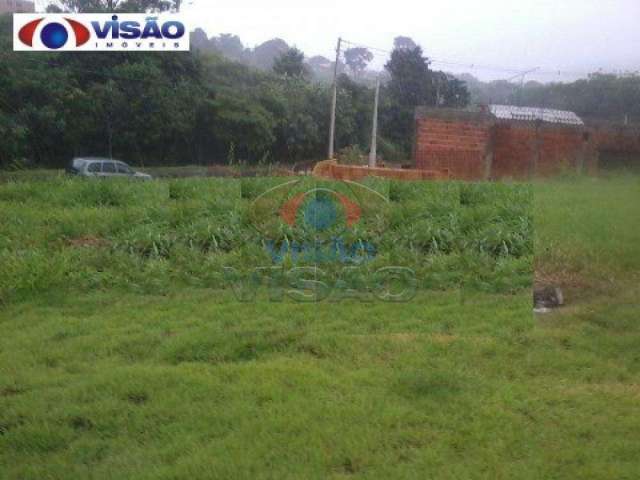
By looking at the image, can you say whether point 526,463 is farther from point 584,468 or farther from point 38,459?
point 38,459

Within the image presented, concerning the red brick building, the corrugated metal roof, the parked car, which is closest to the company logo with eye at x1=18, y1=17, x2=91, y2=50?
the parked car

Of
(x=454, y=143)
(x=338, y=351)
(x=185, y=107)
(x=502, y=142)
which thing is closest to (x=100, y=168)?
(x=185, y=107)

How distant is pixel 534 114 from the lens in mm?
3998

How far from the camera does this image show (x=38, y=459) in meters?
3.08

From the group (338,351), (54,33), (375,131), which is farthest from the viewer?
(375,131)

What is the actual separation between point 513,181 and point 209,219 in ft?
8.70

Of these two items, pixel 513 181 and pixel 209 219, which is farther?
pixel 209 219

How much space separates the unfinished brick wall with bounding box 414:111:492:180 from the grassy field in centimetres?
40

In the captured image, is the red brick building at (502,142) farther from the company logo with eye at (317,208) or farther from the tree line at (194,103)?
the company logo with eye at (317,208)

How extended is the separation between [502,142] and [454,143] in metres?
0.29

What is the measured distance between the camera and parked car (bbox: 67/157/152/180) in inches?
214

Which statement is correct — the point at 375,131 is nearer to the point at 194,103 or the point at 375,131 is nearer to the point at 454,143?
the point at 454,143

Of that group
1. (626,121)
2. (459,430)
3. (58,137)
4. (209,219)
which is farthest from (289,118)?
(459,430)

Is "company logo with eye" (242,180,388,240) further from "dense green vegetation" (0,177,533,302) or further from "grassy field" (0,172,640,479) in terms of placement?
"grassy field" (0,172,640,479)
